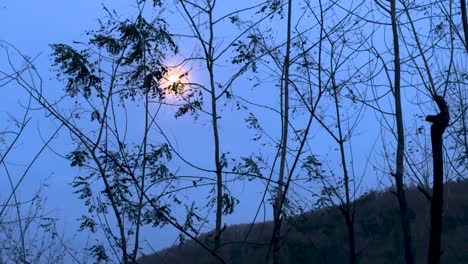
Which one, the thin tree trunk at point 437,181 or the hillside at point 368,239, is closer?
the thin tree trunk at point 437,181

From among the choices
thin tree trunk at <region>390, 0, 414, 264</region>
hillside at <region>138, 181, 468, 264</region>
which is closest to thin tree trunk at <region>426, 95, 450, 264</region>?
thin tree trunk at <region>390, 0, 414, 264</region>

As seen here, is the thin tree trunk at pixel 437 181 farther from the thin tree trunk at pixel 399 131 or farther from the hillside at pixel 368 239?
the hillside at pixel 368 239

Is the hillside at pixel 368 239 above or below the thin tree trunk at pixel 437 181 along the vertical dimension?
above

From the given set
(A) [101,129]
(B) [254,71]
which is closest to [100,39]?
(A) [101,129]

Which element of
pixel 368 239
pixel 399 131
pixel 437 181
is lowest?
pixel 437 181

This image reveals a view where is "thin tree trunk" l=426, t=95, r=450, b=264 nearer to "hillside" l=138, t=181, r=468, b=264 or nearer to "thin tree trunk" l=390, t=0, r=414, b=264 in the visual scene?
"thin tree trunk" l=390, t=0, r=414, b=264

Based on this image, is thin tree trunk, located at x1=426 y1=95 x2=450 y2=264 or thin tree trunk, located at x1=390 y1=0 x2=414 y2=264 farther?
thin tree trunk, located at x1=390 y1=0 x2=414 y2=264

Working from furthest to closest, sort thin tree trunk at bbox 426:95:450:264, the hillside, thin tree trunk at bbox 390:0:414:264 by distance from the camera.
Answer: the hillside < thin tree trunk at bbox 390:0:414:264 < thin tree trunk at bbox 426:95:450:264

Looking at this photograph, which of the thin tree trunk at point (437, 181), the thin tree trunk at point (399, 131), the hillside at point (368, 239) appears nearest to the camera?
the thin tree trunk at point (437, 181)

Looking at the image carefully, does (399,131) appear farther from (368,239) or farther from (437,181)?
(368,239)

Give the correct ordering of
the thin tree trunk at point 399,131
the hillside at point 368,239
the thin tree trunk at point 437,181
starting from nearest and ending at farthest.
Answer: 1. the thin tree trunk at point 437,181
2. the thin tree trunk at point 399,131
3. the hillside at point 368,239

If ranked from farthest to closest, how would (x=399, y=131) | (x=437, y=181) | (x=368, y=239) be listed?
(x=368, y=239)
(x=399, y=131)
(x=437, y=181)

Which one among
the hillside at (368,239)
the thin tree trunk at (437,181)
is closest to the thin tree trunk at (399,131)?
the thin tree trunk at (437,181)

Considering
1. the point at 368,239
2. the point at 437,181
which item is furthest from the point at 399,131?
the point at 368,239
